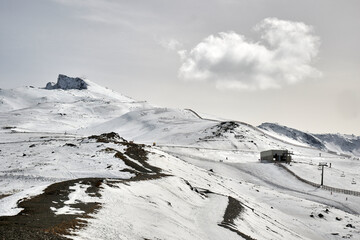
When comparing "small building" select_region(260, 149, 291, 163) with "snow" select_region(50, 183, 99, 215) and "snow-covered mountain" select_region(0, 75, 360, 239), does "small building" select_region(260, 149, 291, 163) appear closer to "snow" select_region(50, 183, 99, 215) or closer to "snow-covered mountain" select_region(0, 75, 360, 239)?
"snow-covered mountain" select_region(0, 75, 360, 239)

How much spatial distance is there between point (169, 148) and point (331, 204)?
160ft

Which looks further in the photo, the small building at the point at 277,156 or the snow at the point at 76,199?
the small building at the point at 277,156

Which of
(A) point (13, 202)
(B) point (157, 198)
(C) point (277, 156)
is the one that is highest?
(C) point (277, 156)

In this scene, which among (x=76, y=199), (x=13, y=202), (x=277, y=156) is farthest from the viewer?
(x=277, y=156)

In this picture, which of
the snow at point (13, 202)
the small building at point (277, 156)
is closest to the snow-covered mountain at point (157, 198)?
the snow at point (13, 202)

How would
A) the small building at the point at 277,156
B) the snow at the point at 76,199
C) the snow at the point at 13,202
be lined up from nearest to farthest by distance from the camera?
the snow at the point at 13,202 < the snow at the point at 76,199 < the small building at the point at 277,156

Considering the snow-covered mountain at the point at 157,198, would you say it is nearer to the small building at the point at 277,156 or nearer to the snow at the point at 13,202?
the snow at the point at 13,202

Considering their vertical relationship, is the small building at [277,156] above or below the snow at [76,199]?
above

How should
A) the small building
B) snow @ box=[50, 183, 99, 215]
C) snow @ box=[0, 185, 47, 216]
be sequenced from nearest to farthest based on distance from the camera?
snow @ box=[0, 185, 47, 216] < snow @ box=[50, 183, 99, 215] < the small building

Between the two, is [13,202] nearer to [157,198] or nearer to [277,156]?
[157,198]

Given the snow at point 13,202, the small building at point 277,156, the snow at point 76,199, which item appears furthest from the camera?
the small building at point 277,156

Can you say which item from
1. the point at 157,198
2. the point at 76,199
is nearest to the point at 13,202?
the point at 76,199

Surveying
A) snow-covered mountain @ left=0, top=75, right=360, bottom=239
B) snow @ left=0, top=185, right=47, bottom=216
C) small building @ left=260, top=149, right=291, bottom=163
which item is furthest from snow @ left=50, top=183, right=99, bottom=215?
small building @ left=260, top=149, right=291, bottom=163

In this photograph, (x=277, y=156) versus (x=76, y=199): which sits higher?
(x=277, y=156)
